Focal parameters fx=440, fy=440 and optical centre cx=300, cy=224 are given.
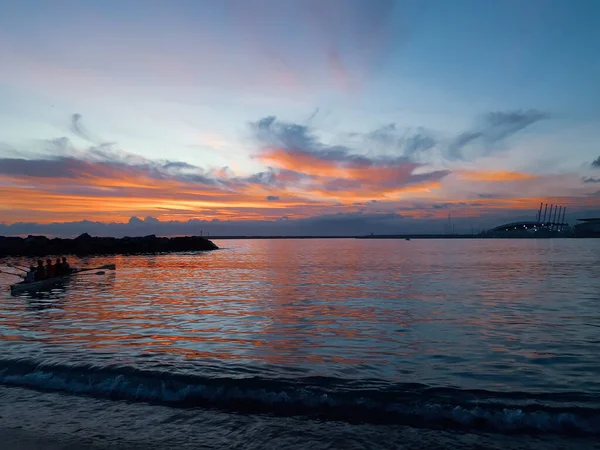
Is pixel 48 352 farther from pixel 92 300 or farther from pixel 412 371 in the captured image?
pixel 92 300

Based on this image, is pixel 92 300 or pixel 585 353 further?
pixel 92 300

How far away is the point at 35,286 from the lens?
34062 mm

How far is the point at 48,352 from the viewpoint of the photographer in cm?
1518

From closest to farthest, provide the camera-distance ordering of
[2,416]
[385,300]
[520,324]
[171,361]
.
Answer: [2,416]
[171,361]
[520,324]
[385,300]

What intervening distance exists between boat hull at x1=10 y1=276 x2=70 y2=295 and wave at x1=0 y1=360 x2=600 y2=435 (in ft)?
75.1

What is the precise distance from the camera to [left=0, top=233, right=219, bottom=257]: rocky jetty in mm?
94688

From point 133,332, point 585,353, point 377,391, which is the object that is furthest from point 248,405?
point 585,353

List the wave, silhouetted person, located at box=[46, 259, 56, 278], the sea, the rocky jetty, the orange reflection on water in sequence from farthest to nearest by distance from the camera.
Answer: the rocky jetty, silhouetted person, located at box=[46, 259, 56, 278], the orange reflection on water, the wave, the sea

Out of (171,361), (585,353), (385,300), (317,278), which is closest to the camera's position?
(171,361)

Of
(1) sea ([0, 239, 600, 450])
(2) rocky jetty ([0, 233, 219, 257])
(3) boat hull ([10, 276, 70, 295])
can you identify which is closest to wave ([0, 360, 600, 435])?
(1) sea ([0, 239, 600, 450])

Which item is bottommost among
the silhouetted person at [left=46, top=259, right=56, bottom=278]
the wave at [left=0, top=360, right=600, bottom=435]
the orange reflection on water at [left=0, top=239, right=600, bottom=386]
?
the orange reflection on water at [left=0, top=239, right=600, bottom=386]

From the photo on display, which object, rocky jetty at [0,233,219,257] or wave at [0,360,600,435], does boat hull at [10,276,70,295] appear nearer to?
wave at [0,360,600,435]

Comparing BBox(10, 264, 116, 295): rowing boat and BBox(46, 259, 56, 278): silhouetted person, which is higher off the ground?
BBox(46, 259, 56, 278): silhouetted person

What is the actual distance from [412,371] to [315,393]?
371 cm
